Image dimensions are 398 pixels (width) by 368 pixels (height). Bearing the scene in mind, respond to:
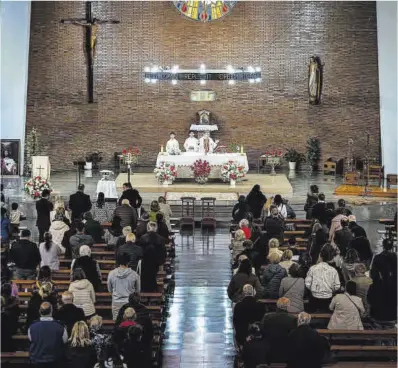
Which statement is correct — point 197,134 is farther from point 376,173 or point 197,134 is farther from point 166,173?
point 376,173

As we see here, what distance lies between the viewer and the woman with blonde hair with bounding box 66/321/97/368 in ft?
33.6

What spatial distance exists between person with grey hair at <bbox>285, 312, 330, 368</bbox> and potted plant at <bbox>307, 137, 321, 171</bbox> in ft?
68.8

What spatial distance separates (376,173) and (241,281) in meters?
16.3

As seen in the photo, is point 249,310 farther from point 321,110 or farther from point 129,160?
point 321,110

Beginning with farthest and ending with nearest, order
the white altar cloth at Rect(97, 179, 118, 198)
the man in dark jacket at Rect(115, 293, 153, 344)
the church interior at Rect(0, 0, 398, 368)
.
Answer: the white altar cloth at Rect(97, 179, 118, 198) < the church interior at Rect(0, 0, 398, 368) < the man in dark jacket at Rect(115, 293, 153, 344)

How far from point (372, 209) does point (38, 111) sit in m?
Result: 12.2

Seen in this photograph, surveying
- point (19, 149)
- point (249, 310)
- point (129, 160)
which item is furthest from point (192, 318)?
point (19, 149)

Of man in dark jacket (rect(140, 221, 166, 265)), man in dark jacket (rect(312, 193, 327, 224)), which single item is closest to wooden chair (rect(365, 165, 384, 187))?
man in dark jacket (rect(312, 193, 327, 224))

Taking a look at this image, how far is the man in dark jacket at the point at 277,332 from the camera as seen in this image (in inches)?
429

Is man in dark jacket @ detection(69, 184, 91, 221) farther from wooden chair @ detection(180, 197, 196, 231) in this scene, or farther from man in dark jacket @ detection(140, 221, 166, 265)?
man in dark jacket @ detection(140, 221, 166, 265)

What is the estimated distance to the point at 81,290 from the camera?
12336 millimetres

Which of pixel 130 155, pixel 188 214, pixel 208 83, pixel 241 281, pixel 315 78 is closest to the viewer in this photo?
pixel 241 281

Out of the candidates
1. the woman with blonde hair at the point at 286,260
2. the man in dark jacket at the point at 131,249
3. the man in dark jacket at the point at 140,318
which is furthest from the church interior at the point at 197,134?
the man in dark jacket at the point at 140,318

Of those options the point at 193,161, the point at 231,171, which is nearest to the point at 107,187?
the point at 193,161
